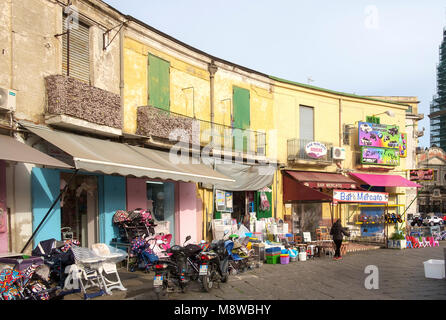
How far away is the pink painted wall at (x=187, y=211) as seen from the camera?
47.0ft

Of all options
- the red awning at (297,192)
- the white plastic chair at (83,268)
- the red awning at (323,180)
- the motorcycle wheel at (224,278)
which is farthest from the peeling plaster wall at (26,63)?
the red awning at (323,180)

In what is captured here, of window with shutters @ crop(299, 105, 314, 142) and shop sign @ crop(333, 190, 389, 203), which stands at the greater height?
window with shutters @ crop(299, 105, 314, 142)

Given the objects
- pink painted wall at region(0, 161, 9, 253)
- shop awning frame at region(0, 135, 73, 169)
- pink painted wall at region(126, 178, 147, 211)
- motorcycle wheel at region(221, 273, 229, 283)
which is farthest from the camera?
pink painted wall at region(126, 178, 147, 211)

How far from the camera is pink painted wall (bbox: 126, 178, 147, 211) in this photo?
12.5 meters

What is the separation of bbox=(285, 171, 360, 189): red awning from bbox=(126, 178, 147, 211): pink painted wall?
25.1ft

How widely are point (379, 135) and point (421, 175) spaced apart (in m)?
3.47

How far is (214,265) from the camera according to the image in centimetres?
945

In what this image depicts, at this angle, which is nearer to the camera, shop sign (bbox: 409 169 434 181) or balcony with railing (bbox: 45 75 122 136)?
balcony with railing (bbox: 45 75 122 136)

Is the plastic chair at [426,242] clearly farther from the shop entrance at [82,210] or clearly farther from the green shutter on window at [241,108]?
the shop entrance at [82,210]

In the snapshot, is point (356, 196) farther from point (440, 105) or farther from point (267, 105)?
point (440, 105)

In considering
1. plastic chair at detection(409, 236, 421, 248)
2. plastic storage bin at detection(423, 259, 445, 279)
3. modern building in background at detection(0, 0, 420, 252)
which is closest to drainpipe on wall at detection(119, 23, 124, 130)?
modern building in background at detection(0, 0, 420, 252)

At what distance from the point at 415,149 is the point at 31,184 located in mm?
32649

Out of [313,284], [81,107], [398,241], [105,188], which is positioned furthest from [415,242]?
[81,107]

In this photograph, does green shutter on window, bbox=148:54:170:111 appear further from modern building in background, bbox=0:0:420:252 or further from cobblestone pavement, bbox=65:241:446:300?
cobblestone pavement, bbox=65:241:446:300
